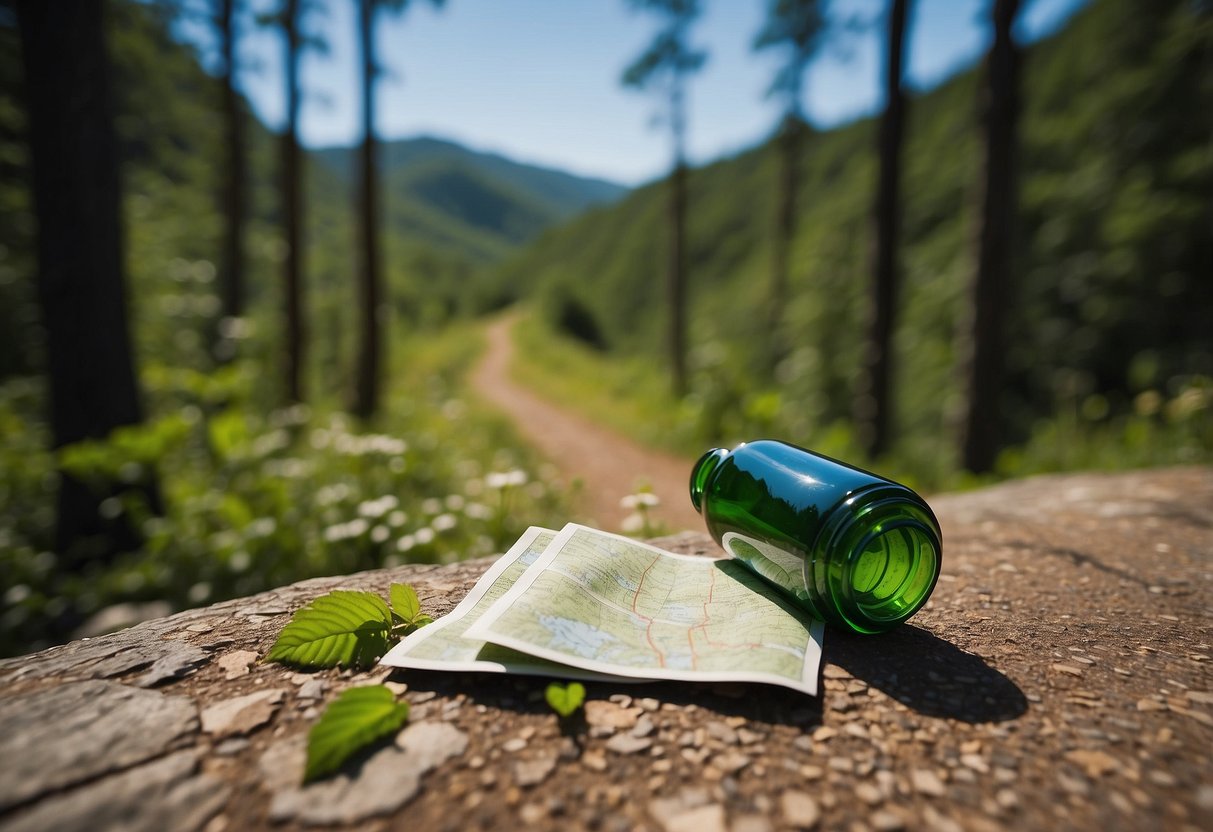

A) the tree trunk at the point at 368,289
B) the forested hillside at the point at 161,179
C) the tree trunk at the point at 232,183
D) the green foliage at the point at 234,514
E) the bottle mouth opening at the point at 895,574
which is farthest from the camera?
the tree trunk at the point at 232,183

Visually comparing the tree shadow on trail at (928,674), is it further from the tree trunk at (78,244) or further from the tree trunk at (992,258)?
the tree trunk at (992,258)

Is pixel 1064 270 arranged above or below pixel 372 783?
above

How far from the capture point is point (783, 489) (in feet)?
4.35

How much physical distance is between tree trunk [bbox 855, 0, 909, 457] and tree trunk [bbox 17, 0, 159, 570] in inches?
250

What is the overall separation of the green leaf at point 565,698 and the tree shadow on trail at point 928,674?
21.4 inches

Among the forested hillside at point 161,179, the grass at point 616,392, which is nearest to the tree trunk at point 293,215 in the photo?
the forested hillside at point 161,179

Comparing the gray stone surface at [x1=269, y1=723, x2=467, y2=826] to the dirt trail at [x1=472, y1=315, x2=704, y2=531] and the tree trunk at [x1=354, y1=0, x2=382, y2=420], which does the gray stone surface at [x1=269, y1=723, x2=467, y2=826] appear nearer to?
the dirt trail at [x1=472, y1=315, x2=704, y2=531]

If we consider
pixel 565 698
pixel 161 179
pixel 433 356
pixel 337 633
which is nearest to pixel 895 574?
pixel 565 698

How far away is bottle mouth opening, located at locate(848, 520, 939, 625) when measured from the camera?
1.27m

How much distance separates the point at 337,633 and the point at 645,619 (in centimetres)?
63

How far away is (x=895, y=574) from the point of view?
1312mm

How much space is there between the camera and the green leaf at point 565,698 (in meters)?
1.02

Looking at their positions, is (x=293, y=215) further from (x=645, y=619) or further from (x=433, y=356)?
(x=433, y=356)

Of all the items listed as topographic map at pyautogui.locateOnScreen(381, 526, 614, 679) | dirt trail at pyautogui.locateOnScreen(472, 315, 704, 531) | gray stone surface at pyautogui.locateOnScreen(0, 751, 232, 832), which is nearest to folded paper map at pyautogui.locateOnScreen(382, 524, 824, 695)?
topographic map at pyautogui.locateOnScreen(381, 526, 614, 679)
